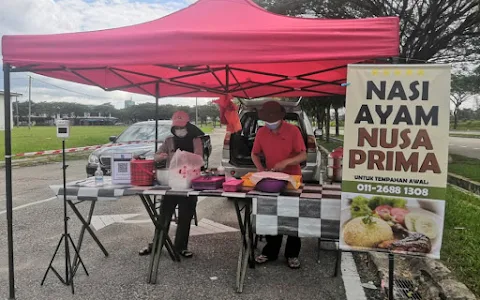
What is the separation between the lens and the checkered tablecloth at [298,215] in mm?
3377

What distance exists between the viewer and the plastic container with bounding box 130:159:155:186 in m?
3.86

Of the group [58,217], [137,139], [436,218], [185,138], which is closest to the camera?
[436,218]

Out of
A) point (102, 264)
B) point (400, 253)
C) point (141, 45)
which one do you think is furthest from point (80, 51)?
point (400, 253)

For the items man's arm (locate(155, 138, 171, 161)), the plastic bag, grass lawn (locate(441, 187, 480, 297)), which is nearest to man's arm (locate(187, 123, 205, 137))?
man's arm (locate(155, 138, 171, 161))

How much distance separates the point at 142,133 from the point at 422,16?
9.13 meters

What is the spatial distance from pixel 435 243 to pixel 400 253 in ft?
0.86

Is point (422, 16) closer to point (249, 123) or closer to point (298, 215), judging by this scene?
point (249, 123)

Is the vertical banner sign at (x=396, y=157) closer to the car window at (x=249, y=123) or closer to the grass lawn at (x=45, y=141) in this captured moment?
the car window at (x=249, y=123)

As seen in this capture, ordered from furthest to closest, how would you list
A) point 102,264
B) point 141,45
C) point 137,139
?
point 137,139 < point 102,264 < point 141,45

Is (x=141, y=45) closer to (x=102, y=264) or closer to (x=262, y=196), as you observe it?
(x=262, y=196)

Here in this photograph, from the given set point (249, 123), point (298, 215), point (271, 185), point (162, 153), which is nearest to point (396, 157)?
point (298, 215)

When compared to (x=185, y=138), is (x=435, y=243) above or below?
below

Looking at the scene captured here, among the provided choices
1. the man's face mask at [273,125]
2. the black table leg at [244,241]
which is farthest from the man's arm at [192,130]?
the black table leg at [244,241]

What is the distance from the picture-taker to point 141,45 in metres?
3.22
